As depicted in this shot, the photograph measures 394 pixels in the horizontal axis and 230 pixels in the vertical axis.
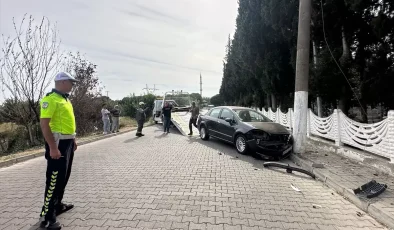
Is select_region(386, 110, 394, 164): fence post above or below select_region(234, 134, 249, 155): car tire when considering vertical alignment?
above

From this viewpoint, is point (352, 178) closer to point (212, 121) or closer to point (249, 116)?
point (249, 116)

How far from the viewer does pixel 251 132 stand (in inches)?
307

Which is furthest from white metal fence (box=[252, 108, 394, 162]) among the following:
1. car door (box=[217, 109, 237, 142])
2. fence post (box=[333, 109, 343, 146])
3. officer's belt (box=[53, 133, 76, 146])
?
officer's belt (box=[53, 133, 76, 146])

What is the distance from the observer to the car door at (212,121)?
10.2 m

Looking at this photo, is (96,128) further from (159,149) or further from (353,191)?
(353,191)

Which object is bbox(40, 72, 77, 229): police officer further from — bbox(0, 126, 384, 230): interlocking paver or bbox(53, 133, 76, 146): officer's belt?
bbox(0, 126, 384, 230): interlocking paver

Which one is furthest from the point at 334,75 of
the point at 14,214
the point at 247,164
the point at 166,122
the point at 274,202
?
the point at 14,214

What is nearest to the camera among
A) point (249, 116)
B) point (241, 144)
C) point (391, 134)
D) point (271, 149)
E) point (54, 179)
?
point (54, 179)

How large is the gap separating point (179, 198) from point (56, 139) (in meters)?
2.07


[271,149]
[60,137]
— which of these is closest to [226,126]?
[271,149]

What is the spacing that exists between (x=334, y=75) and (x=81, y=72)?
50.2 feet

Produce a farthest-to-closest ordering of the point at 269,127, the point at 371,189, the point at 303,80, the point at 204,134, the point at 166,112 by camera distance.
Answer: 1. the point at 166,112
2. the point at 204,134
3. the point at 269,127
4. the point at 303,80
5. the point at 371,189

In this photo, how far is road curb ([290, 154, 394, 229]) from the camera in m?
3.51

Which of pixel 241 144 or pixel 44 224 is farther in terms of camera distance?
pixel 241 144
